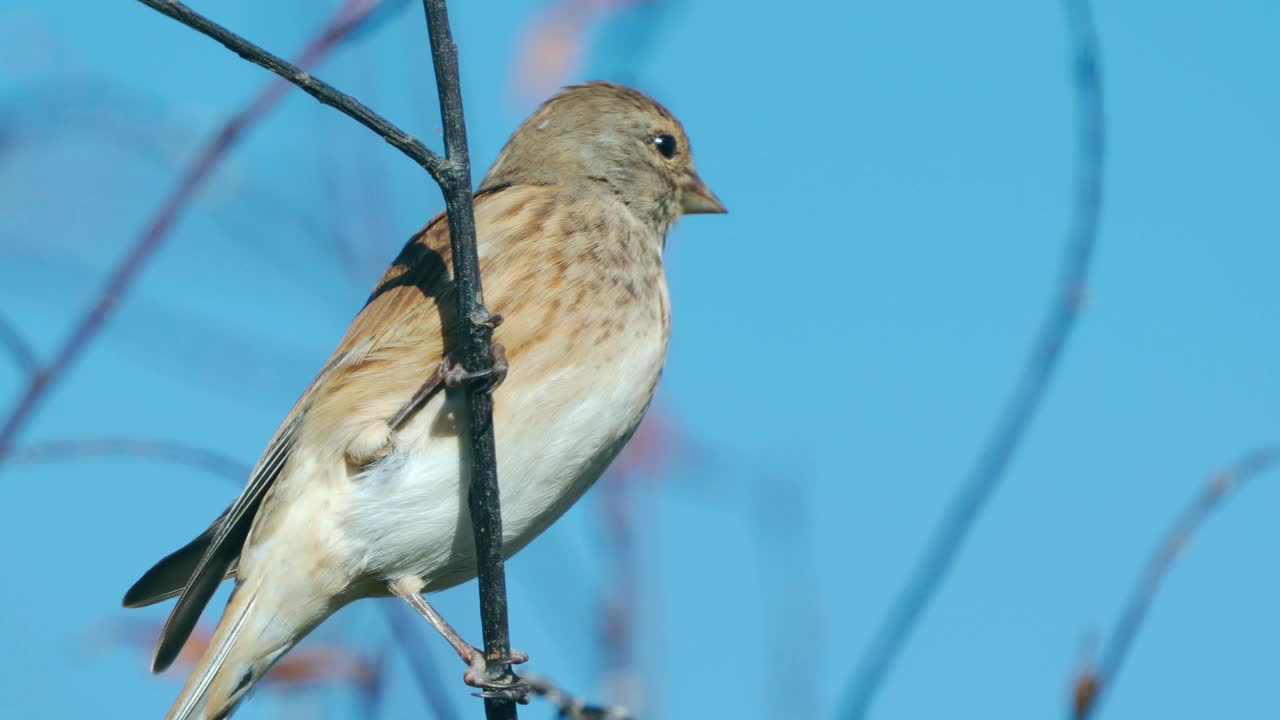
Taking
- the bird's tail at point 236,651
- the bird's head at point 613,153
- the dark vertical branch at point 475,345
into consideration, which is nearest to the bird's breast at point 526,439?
the bird's tail at point 236,651

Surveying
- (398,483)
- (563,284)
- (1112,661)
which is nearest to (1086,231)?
(1112,661)

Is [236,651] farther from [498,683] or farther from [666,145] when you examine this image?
[666,145]

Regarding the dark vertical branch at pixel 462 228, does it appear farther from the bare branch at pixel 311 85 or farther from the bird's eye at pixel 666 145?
the bird's eye at pixel 666 145

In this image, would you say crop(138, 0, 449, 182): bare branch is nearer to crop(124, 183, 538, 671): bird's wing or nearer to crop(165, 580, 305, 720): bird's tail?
crop(124, 183, 538, 671): bird's wing

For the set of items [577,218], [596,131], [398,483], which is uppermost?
[596,131]

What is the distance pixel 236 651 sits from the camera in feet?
10.9

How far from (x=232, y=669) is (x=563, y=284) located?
1.30 m

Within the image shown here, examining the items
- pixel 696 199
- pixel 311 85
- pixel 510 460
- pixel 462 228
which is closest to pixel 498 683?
pixel 510 460

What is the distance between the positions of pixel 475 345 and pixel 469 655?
0.98 meters

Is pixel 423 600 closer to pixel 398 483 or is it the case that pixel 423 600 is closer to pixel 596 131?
pixel 398 483

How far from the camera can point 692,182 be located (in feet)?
14.3

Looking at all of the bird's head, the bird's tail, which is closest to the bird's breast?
the bird's tail

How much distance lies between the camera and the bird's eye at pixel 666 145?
432 cm

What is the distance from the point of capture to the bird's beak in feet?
14.2
